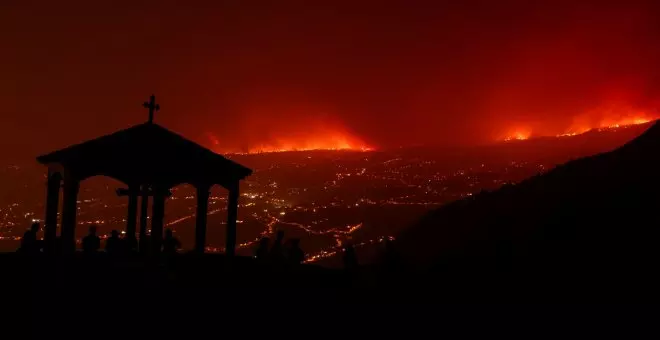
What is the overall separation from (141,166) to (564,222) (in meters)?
12.6

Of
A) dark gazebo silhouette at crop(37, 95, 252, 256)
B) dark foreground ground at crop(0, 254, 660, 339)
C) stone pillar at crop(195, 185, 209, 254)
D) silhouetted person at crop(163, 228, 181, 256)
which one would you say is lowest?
dark foreground ground at crop(0, 254, 660, 339)

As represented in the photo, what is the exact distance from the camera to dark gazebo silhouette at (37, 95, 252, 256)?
568 inches

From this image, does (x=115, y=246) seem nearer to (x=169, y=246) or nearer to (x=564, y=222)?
(x=169, y=246)

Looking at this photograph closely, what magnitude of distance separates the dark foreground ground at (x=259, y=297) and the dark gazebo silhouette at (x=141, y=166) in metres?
1.68

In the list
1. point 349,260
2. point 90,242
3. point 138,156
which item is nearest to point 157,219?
point 138,156

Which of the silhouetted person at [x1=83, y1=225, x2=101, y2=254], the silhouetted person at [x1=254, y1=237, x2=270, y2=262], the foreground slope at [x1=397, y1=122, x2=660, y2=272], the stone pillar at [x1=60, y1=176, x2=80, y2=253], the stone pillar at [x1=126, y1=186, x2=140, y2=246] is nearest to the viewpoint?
the stone pillar at [x1=60, y1=176, x2=80, y2=253]

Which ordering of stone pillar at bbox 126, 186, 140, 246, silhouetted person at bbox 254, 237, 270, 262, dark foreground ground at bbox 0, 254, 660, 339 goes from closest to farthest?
dark foreground ground at bbox 0, 254, 660, 339 < silhouetted person at bbox 254, 237, 270, 262 < stone pillar at bbox 126, 186, 140, 246

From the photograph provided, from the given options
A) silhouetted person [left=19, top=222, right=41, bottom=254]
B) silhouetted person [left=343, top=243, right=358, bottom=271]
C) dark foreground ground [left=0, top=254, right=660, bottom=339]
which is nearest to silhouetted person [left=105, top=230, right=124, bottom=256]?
silhouetted person [left=19, top=222, right=41, bottom=254]

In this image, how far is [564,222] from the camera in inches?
766

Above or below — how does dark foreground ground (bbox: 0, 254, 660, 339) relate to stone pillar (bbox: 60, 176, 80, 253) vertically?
below

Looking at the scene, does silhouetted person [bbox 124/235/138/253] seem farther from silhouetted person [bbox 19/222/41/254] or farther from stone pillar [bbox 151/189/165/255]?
silhouetted person [bbox 19/222/41/254]

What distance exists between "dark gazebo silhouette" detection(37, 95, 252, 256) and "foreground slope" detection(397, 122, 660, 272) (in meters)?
7.27

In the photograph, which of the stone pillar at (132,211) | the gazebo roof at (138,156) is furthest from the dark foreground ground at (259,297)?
the stone pillar at (132,211)

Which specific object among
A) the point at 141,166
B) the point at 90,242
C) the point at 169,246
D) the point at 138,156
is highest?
the point at 138,156
